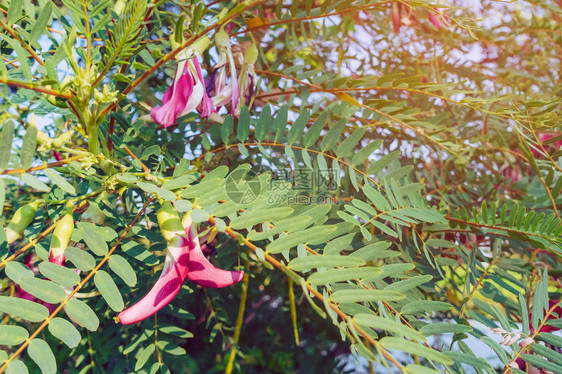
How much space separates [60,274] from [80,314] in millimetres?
49

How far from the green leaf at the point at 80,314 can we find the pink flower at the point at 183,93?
0.25 m

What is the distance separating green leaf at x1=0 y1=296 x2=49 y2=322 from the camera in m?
0.39

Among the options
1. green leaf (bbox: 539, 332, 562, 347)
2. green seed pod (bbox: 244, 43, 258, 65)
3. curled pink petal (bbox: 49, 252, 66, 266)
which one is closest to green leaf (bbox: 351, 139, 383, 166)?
green seed pod (bbox: 244, 43, 258, 65)

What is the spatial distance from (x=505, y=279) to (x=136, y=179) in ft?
1.95

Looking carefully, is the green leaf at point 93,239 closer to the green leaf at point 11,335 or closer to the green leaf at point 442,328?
the green leaf at point 11,335

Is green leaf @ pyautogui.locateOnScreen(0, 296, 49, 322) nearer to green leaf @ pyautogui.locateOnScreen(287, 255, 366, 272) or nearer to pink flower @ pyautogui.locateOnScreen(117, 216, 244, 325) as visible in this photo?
pink flower @ pyautogui.locateOnScreen(117, 216, 244, 325)

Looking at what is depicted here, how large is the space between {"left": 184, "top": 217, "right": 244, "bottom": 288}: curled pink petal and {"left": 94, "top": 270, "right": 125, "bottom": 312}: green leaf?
0.27ft

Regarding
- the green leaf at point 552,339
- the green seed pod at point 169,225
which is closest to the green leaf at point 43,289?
the green seed pod at point 169,225

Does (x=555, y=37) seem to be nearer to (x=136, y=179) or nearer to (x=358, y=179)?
(x=358, y=179)

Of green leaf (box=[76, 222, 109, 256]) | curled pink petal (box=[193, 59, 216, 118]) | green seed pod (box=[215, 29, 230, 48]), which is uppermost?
green seed pod (box=[215, 29, 230, 48])

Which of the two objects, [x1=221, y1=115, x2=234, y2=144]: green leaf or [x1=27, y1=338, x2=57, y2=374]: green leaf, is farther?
[x1=221, y1=115, x2=234, y2=144]: green leaf

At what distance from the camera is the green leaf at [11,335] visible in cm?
38

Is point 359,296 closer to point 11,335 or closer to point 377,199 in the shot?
point 377,199
